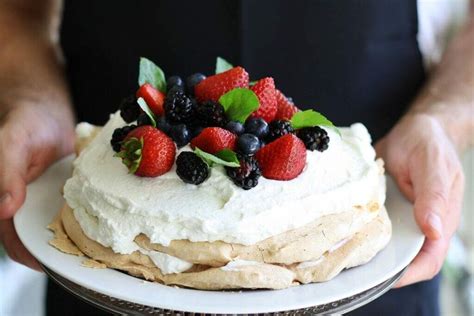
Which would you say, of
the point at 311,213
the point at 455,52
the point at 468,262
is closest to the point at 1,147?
the point at 311,213

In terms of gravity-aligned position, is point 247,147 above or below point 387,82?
above

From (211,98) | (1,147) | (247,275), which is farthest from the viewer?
(1,147)

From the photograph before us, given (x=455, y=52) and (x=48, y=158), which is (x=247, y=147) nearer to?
(x=48, y=158)

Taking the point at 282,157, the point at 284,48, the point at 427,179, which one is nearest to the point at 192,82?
the point at 282,157

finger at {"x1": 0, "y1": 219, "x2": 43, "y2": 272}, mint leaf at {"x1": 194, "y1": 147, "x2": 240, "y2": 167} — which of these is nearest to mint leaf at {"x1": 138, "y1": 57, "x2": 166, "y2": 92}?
mint leaf at {"x1": 194, "y1": 147, "x2": 240, "y2": 167}

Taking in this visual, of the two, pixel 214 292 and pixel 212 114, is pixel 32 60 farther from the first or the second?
pixel 214 292

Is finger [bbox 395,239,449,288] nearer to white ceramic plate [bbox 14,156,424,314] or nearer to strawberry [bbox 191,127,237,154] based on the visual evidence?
white ceramic plate [bbox 14,156,424,314]

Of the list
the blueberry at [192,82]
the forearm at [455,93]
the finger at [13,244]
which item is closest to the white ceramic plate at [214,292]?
the finger at [13,244]
